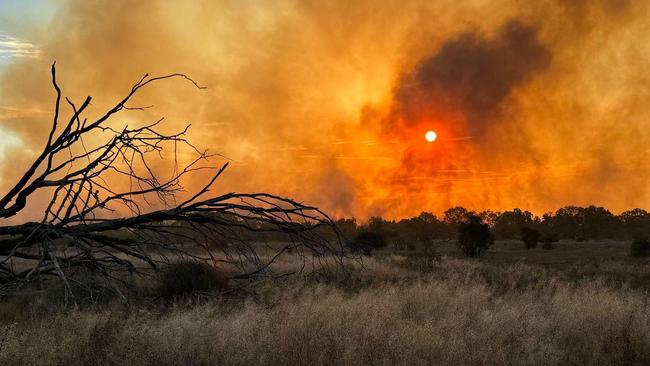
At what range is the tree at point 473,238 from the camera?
4744cm

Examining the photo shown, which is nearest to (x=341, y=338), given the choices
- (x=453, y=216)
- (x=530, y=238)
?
(x=530, y=238)

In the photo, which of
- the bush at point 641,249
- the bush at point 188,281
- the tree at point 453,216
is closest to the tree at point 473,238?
the bush at point 641,249

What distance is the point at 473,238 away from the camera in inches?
1871

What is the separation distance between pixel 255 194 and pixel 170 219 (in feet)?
1.32

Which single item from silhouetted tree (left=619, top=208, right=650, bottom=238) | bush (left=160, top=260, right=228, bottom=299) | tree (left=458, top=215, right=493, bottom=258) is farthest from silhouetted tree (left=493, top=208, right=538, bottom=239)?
bush (left=160, top=260, right=228, bottom=299)

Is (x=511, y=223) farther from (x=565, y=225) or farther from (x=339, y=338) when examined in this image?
(x=339, y=338)

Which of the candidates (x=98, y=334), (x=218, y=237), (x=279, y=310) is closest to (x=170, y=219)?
(x=218, y=237)

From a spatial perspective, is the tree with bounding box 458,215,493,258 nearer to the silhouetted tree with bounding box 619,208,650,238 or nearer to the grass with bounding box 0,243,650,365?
the grass with bounding box 0,243,650,365

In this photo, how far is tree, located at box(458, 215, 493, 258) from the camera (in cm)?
4744

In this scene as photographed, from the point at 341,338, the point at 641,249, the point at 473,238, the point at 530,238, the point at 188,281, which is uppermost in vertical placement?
the point at 530,238

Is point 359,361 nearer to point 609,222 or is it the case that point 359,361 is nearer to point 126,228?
point 126,228

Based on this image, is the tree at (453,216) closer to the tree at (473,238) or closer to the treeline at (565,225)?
the treeline at (565,225)

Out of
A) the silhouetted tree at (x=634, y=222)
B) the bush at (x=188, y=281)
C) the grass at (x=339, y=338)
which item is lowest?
the grass at (x=339, y=338)

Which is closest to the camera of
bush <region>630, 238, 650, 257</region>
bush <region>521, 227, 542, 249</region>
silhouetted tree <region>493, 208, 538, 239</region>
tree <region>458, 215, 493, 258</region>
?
bush <region>630, 238, 650, 257</region>
